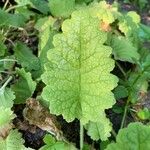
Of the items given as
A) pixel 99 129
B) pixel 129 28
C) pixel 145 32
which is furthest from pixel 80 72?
pixel 145 32

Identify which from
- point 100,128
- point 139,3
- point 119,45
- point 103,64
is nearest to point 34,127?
point 100,128

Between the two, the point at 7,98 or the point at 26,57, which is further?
the point at 26,57

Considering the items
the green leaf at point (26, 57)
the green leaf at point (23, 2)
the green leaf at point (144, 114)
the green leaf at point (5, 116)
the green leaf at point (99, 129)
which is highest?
the green leaf at point (23, 2)

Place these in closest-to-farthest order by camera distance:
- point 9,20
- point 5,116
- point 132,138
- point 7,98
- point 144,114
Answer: point 132,138 → point 5,116 → point 7,98 → point 144,114 → point 9,20

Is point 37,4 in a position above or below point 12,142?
above

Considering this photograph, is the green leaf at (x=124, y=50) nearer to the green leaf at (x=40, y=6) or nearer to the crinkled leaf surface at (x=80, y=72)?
the green leaf at (x=40, y=6)

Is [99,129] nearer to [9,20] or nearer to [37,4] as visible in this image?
[9,20]

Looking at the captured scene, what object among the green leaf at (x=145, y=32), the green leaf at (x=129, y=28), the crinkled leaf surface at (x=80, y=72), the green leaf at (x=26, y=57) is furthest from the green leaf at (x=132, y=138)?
the green leaf at (x=145, y=32)

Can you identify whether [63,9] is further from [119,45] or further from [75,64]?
[75,64]
